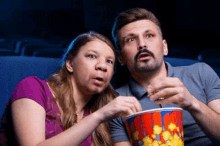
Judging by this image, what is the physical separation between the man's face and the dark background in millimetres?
2682

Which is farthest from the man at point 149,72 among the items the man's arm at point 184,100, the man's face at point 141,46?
the man's arm at point 184,100

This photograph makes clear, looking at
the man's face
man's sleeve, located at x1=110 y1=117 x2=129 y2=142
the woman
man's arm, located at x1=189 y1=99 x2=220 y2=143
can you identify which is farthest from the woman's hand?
the man's face

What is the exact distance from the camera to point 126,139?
0.95 metres

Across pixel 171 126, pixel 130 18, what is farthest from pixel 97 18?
pixel 171 126

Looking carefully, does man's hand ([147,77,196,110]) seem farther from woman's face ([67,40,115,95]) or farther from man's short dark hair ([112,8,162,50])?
man's short dark hair ([112,8,162,50])

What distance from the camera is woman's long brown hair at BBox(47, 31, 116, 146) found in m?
0.87

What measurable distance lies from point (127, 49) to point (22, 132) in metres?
0.53

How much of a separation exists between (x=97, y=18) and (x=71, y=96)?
3.30 meters

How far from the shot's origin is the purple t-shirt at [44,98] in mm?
784

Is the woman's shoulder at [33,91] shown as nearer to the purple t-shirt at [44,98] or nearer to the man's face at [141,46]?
the purple t-shirt at [44,98]

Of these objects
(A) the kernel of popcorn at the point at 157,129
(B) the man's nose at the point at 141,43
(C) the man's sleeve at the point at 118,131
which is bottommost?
(C) the man's sleeve at the point at 118,131

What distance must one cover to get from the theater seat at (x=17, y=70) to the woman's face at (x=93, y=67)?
0.16m

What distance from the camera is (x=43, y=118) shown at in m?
0.76

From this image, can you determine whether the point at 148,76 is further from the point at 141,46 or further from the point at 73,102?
the point at 73,102
